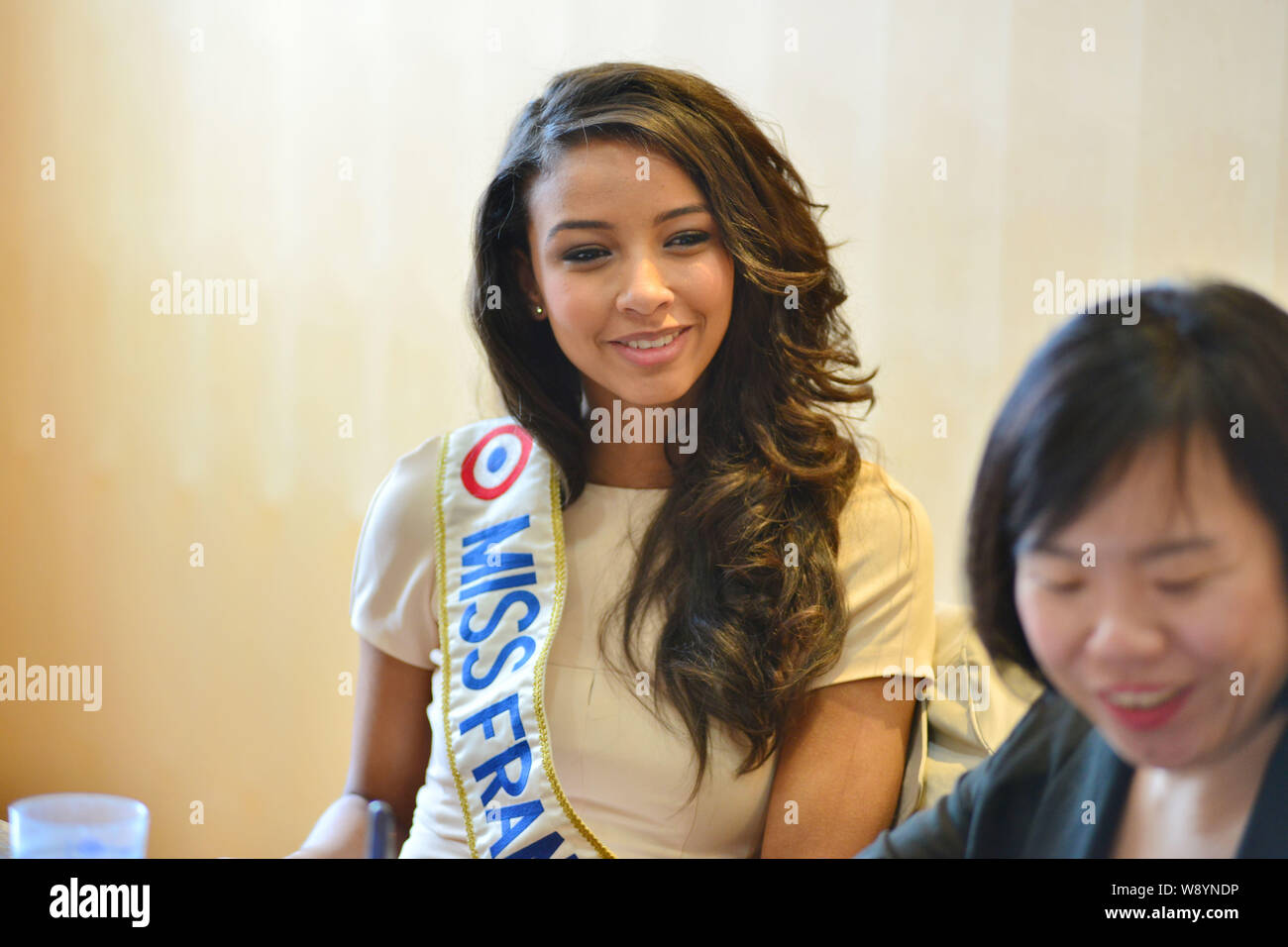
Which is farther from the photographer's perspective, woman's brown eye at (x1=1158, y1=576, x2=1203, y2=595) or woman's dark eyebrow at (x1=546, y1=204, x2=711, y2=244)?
woman's dark eyebrow at (x1=546, y1=204, x2=711, y2=244)

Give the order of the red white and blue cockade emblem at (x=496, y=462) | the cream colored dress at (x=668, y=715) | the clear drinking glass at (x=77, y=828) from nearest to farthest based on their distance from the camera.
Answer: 1. the clear drinking glass at (x=77, y=828)
2. the cream colored dress at (x=668, y=715)
3. the red white and blue cockade emblem at (x=496, y=462)

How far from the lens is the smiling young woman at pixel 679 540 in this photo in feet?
3.19

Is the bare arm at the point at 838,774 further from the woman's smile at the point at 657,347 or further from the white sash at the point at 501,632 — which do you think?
the woman's smile at the point at 657,347

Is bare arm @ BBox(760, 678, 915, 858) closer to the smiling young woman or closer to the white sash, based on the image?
the smiling young woman

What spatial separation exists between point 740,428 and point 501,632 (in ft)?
0.95

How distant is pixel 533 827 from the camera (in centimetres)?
99

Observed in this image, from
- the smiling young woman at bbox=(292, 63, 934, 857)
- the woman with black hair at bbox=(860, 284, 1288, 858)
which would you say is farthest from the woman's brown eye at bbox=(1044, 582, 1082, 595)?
the smiling young woman at bbox=(292, 63, 934, 857)

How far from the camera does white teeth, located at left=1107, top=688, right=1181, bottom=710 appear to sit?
24.2 inches

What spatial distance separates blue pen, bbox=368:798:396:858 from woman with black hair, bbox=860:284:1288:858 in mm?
512

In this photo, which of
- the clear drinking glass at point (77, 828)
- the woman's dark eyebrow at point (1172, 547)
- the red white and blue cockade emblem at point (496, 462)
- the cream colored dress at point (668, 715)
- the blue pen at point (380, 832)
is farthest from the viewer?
the red white and blue cockade emblem at point (496, 462)

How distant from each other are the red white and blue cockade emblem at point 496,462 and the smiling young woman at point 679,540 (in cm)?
4

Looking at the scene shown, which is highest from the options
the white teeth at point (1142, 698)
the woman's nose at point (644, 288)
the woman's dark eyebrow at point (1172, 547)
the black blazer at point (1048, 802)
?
the woman's nose at point (644, 288)

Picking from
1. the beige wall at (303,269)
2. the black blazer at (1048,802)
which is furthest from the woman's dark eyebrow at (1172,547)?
the beige wall at (303,269)
